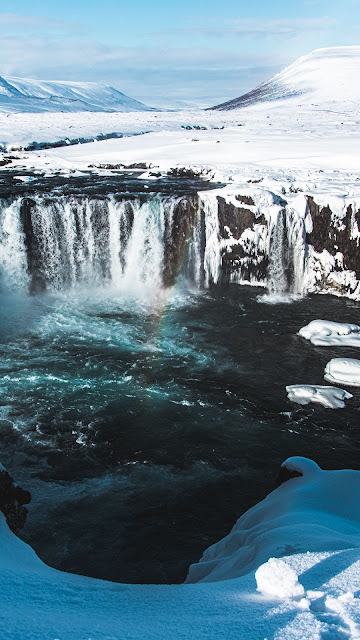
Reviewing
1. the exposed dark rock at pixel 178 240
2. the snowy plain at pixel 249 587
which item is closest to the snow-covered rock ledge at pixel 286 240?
the exposed dark rock at pixel 178 240

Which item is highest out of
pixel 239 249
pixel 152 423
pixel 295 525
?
pixel 239 249

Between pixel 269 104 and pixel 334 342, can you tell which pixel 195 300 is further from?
pixel 269 104

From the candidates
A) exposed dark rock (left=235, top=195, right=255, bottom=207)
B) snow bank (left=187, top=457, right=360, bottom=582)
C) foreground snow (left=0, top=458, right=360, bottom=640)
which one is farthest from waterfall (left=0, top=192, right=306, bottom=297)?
foreground snow (left=0, top=458, right=360, bottom=640)

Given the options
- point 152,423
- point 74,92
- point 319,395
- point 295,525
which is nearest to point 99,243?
point 152,423

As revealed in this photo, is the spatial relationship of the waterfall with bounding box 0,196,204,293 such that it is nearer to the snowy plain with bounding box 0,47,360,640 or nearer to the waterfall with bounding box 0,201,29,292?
the waterfall with bounding box 0,201,29,292

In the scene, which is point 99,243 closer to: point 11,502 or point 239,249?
point 239,249

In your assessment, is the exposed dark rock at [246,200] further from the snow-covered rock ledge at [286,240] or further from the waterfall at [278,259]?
the waterfall at [278,259]

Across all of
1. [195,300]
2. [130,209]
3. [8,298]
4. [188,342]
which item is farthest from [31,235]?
[188,342]
